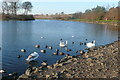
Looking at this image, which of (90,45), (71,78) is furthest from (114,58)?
(90,45)

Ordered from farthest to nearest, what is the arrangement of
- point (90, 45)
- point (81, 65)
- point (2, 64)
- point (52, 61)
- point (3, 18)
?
point (3, 18) → point (90, 45) → point (52, 61) → point (2, 64) → point (81, 65)

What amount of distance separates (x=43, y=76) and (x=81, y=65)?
10.9 feet

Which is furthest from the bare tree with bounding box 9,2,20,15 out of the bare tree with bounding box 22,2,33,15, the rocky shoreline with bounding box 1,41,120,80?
the rocky shoreline with bounding box 1,41,120,80

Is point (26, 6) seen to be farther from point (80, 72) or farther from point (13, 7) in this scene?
point (80, 72)

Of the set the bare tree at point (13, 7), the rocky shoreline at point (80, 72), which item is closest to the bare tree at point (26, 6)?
the bare tree at point (13, 7)

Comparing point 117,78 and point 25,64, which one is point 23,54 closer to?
point 25,64

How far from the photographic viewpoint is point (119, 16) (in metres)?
77.9

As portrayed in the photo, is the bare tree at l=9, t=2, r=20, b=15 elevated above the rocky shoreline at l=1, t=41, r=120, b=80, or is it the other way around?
the bare tree at l=9, t=2, r=20, b=15

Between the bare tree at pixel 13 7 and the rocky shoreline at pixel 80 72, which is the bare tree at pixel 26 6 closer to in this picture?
the bare tree at pixel 13 7

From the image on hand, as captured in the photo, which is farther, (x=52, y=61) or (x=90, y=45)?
(x=90, y=45)

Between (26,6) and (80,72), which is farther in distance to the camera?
(26,6)

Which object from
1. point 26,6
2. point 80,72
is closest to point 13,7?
point 26,6

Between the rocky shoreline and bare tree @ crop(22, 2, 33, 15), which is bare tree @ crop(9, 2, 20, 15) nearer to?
bare tree @ crop(22, 2, 33, 15)

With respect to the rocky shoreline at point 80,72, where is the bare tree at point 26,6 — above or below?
above
